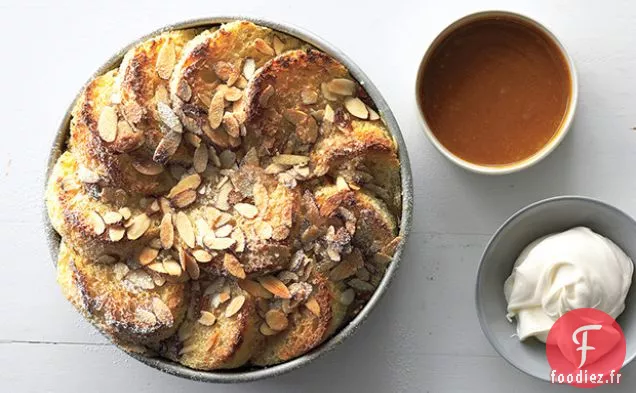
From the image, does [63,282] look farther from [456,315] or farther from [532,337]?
[532,337]

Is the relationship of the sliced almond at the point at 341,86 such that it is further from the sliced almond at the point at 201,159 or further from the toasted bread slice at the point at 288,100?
the sliced almond at the point at 201,159

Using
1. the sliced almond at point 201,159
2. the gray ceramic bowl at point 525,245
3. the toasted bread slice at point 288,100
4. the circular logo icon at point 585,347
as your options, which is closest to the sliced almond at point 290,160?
the toasted bread slice at point 288,100

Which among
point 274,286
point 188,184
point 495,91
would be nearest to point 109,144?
point 188,184

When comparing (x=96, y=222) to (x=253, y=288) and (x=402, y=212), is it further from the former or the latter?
(x=402, y=212)

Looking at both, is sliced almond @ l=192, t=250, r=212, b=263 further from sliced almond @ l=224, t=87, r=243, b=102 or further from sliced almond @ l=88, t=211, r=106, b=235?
sliced almond @ l=224, t=87, r=243, b=102

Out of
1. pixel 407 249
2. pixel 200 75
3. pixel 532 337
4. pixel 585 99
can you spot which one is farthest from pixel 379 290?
pixel 585 99

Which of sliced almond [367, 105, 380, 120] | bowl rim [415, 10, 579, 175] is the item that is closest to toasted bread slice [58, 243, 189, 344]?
sliced almond [367, 105, 380, 120]
